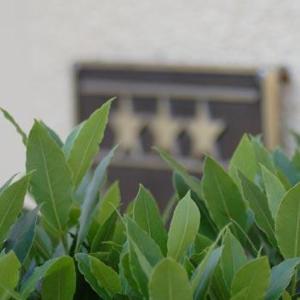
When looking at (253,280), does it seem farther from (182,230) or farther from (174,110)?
(174,110)

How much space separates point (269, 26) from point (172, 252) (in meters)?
2.15

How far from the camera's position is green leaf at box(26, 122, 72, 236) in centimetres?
72

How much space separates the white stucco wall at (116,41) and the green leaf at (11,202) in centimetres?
205

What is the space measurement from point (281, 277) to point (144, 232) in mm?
96

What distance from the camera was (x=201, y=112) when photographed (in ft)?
9.29

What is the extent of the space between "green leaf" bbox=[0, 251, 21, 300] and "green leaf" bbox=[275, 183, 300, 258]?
0.59ft

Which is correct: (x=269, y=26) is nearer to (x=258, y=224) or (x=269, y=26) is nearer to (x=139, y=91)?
(x=139, y=91)

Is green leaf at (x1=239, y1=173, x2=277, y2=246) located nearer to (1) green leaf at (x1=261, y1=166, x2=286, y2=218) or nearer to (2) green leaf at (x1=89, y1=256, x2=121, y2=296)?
(1) green leaf at (x1=261, y1=166, x2=286, y2=218)

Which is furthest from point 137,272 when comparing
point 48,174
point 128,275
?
point 48,174

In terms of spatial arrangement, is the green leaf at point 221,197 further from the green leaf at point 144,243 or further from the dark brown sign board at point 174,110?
the dark brown sign board at point 174,110

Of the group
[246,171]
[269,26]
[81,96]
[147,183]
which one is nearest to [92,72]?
[81,96]

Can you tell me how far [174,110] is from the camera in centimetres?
288

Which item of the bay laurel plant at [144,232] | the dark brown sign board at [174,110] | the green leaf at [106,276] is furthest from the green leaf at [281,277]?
the dark brown sign board at [174,110]

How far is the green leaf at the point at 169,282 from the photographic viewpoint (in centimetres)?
55
